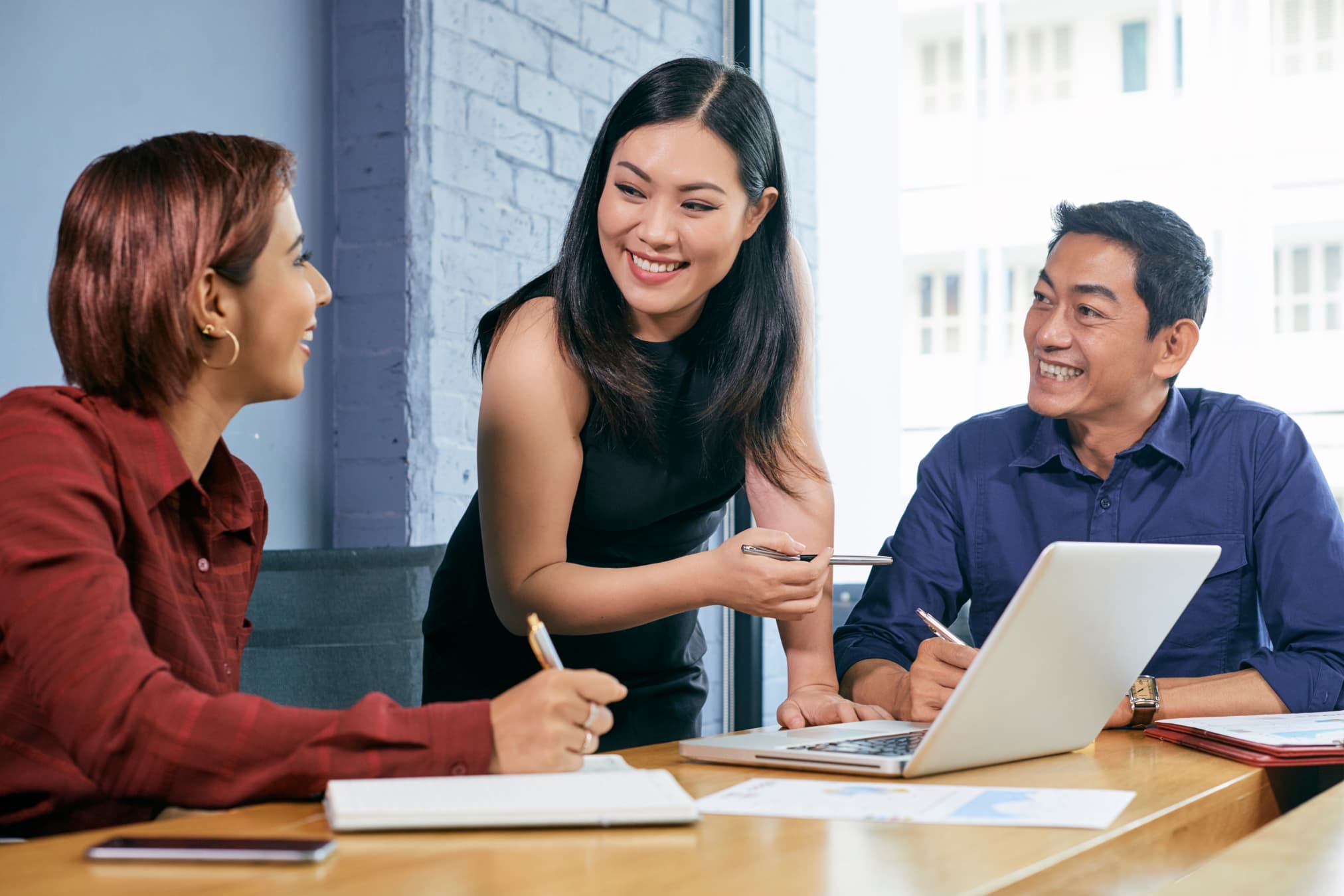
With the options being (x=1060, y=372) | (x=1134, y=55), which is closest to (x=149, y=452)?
(x=1060, y=372)

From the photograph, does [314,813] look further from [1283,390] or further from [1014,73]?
[1014,73]

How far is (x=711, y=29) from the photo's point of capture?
348cm

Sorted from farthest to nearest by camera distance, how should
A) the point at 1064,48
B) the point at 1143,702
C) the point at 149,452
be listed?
the point at 1064,48 < the point at 1143,702 < the point at 149,452

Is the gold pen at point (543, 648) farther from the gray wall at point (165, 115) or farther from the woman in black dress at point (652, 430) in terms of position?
the gray wall at point (165, 115)

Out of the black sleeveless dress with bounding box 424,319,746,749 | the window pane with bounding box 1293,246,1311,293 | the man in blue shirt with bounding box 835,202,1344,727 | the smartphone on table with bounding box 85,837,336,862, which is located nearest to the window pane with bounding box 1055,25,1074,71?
the window pane with bounding box 1293,246,1311,293

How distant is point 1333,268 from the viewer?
9.91 ft

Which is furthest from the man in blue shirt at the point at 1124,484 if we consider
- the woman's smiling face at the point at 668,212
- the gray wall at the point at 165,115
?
the gray wall at the point at 165,115

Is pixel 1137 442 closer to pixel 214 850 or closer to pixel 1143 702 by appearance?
pixel 1143 702

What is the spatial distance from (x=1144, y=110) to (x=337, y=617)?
2441 mm

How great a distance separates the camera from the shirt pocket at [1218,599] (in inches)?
68.0

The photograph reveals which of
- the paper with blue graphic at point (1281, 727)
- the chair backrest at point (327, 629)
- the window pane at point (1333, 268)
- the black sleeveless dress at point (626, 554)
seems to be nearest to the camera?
the paper with blue graphic at point (1281, 727)

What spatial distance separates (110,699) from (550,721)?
29 centimetres

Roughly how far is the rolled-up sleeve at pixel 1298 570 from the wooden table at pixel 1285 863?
639 millimetres

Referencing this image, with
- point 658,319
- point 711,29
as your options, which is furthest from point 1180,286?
point 711,29
